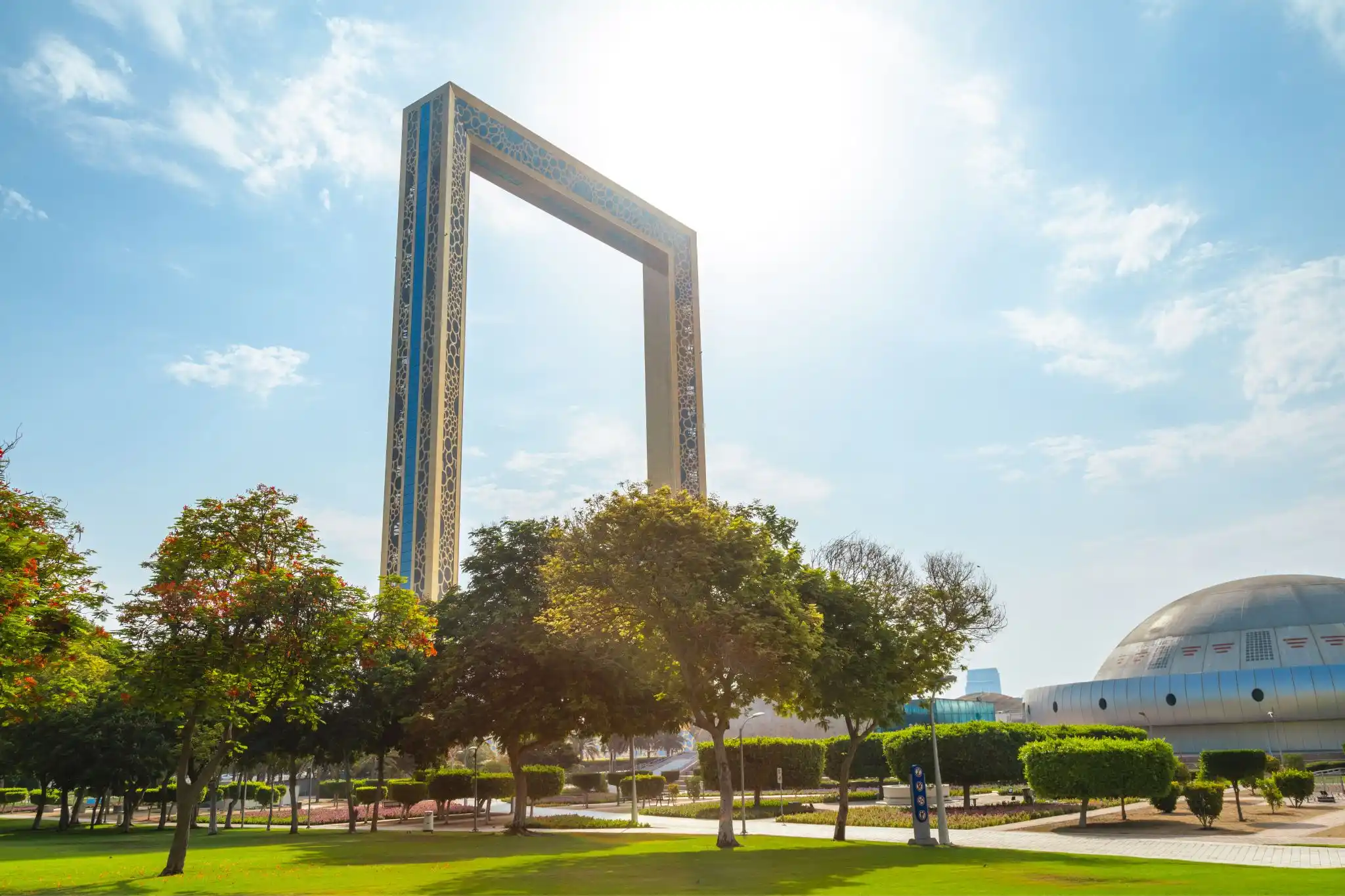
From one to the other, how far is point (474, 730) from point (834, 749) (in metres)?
30.3

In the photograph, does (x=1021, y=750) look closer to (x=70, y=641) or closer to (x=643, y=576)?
(x=643, y=576)

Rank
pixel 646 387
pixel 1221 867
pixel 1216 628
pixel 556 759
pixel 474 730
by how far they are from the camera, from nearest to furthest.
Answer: pixel 1221 867, pixel 474 730, pixel 646 387, pixel 1216 628, pixel 556 759

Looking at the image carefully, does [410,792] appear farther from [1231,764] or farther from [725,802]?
[1231,764]

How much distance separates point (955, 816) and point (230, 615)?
30818mm

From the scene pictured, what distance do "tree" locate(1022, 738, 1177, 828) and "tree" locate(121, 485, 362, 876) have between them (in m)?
26.9

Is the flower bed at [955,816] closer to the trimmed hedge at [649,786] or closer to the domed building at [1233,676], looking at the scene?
the trimmed hedge at [649,786]

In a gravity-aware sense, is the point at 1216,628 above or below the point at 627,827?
above

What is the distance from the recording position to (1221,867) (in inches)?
771

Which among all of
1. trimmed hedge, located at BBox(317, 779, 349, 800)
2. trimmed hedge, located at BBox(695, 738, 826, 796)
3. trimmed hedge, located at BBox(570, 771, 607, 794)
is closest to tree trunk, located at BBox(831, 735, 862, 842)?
trimmed hedge, located at BBox(695, 738, 826, 796)

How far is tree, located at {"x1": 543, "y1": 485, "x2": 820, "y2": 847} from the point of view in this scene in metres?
25.1

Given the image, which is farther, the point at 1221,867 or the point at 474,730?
the point at 474,730

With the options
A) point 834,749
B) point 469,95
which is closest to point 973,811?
point 834,749

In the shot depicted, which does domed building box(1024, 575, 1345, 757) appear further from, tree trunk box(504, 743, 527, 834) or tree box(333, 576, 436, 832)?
tree box(333, 576, 436, 832)

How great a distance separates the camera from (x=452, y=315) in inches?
1806
